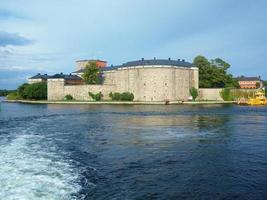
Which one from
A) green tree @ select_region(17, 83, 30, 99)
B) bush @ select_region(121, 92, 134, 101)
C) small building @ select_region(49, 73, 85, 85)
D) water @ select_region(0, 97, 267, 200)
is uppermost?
small building @ select_region(49, 73, 85, 85)

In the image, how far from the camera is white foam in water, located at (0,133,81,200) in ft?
27.0

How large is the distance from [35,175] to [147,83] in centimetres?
5232

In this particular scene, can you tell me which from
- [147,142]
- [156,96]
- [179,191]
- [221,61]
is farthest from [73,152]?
[221,61]

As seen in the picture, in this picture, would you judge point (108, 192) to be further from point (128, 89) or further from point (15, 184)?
point (128, 89)

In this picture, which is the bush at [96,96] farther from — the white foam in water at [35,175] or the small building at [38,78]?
the white foam in water at [35,175]

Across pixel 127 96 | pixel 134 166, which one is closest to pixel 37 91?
pixel 127 96

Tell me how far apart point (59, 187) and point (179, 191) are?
274 centimetres

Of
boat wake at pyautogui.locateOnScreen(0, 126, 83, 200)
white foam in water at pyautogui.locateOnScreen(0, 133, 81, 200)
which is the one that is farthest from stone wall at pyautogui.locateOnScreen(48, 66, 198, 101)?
white foam in water at pyautogui.locateOnScreen(0, 133, 81, 200)

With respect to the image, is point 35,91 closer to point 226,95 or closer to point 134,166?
point 226,95

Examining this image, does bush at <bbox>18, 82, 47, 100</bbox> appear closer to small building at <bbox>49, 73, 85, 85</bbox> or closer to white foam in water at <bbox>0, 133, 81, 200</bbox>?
small building at <bbox>49, 73, 85, 85</bbox>

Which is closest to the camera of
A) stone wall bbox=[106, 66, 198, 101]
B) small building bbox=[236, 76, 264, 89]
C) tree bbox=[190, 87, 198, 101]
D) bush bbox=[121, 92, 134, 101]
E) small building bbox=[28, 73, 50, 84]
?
stone wall bbox=[106, 66, 198, 101]

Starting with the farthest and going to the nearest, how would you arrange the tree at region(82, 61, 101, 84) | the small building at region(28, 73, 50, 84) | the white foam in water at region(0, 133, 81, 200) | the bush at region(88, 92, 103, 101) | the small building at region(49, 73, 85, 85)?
the small building at region(28, 73, 50, 84)
the small building at region(49, 73, 85, 85)
the tree at region(82, 61, 101, 84)
the bush at region(88, 92, 103, 101)
the white foam in water at region(0, 133, 81, 200)

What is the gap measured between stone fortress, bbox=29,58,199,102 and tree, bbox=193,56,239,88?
3.50 metres

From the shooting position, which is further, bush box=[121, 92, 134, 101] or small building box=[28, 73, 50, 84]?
small building box=[28, 73, 50, 84]
